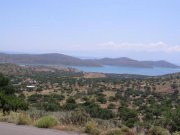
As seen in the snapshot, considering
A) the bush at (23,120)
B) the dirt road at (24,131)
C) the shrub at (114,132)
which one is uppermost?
the shrub at (114,132)

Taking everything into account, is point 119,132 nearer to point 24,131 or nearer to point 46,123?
point 46,123

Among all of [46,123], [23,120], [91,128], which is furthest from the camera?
[23,120]

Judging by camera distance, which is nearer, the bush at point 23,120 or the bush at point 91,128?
the bush at point 91,128

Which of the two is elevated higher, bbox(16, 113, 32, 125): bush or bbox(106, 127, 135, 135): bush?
bbox(106, 127, 135, 135): bush

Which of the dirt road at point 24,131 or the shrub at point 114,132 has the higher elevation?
the shrub at point 114,132

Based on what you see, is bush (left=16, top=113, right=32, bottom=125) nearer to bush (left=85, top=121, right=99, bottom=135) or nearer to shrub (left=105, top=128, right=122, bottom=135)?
bush (left=85, top=121, right=99, bottom=135)

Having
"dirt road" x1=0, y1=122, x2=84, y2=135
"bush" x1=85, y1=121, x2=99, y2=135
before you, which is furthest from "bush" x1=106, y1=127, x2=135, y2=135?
"dirt road" x1=0, y1=122, x2=84, y2=135

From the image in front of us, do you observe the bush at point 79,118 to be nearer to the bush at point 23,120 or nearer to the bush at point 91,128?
the bush at point 91,128

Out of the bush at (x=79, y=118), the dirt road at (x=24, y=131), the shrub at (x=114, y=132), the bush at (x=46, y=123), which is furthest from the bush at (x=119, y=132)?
the bush at (x=46, y=123)

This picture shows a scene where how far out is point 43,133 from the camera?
10.9 meters

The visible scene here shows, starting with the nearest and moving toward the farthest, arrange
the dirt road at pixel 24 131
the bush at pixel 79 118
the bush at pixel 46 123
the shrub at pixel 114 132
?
the shrub at pixel 114 132, the dirt road at pixel 24 131, the bush at pixel 46 123, the bush at pixel 79 118

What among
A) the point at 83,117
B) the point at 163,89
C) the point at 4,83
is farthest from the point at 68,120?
the point at 163,89

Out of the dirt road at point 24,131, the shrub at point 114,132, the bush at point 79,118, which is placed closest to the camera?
the shrub at point 114,132

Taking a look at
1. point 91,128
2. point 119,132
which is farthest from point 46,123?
point 119,132
